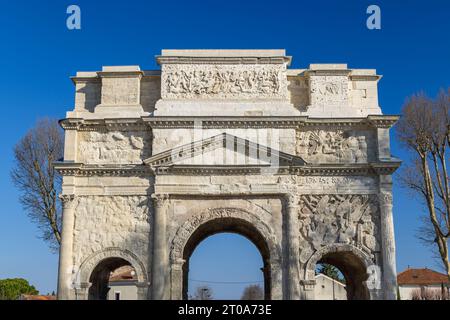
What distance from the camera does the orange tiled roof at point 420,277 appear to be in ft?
162

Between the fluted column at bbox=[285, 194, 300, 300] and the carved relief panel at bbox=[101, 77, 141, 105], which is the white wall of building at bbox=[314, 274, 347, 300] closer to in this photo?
the fluted column at bbox=[285, 194, 300, 300]

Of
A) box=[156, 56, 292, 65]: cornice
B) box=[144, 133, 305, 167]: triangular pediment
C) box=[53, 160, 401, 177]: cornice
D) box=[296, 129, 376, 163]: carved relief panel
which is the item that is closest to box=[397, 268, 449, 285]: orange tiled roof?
box=[296, 129, 376, 163]: carved relief panel

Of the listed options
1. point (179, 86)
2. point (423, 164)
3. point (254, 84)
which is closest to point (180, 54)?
point (179, 86)

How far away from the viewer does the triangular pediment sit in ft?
69.9

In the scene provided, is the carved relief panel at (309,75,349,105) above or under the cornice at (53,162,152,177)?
above

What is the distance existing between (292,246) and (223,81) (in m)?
6.59

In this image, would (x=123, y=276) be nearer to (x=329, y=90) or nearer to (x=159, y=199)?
(x=159, y=199)

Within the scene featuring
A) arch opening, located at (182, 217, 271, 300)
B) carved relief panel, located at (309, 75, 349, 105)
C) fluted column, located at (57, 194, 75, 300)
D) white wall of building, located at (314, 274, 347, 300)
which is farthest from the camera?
white wall of building, located at (314, 274, 347, 300)

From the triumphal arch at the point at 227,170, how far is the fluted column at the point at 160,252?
0.04 metres

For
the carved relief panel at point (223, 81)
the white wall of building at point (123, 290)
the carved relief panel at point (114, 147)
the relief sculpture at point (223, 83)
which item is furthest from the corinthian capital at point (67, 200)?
the white wall of building at point (123, 290)

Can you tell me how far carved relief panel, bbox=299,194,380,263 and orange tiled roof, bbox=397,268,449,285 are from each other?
1188 inches

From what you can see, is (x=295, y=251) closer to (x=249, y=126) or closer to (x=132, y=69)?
(x=249, y=126)

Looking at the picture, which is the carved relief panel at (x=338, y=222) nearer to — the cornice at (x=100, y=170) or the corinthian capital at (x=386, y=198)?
the corinthian capital at (x=386, y=198)

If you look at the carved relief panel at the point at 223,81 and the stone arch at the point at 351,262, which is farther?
the carved relief panel at the point at 223,81
